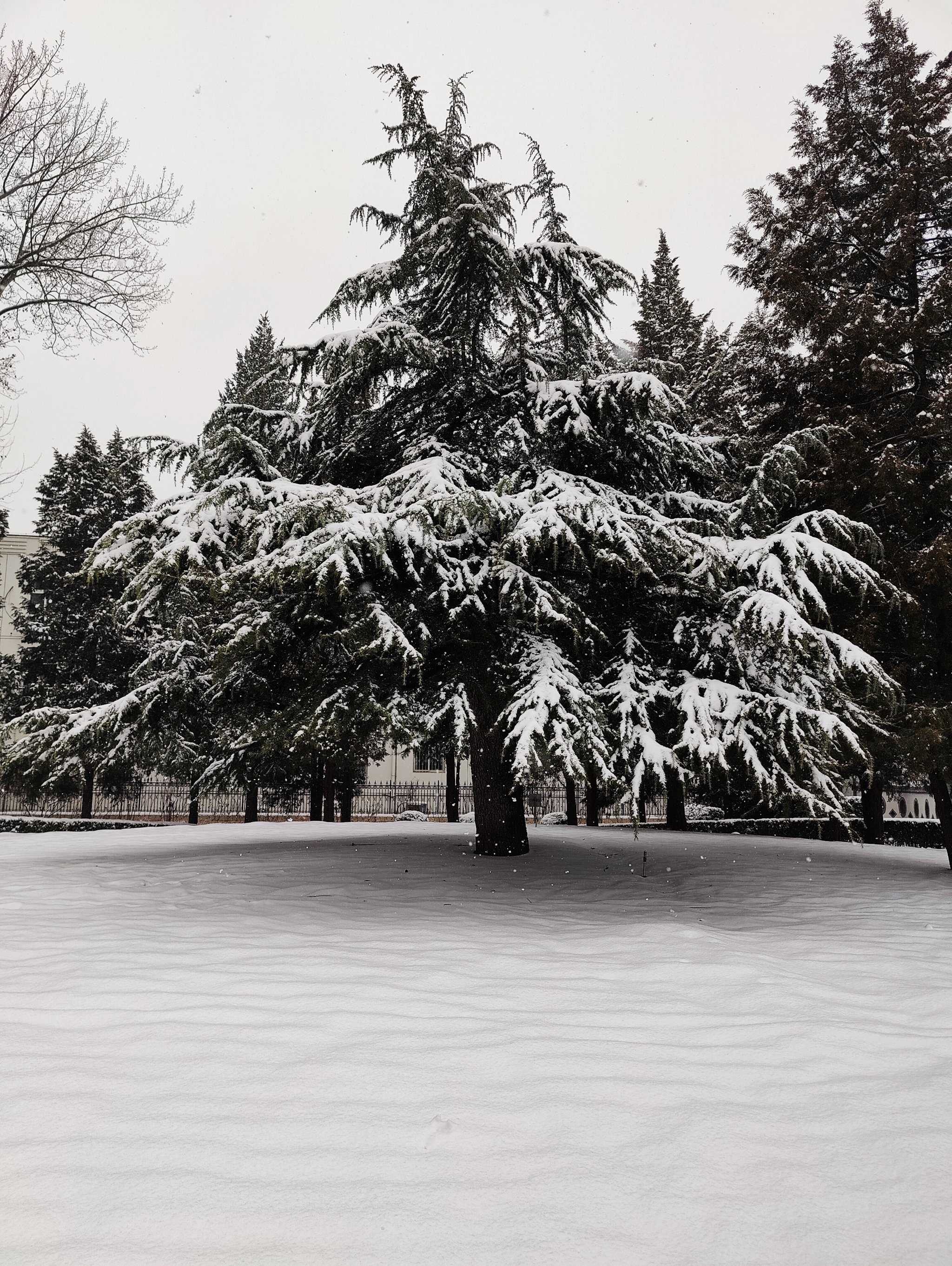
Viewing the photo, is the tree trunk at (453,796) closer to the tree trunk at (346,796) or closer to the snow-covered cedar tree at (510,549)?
the tree trunk at (346,796)

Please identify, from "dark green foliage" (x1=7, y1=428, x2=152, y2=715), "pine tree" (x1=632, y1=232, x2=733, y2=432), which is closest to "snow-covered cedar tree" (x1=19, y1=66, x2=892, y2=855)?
"pine tree" (x1=632, y1=232, x2=733, y2=432)

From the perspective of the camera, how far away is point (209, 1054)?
9.95 ft

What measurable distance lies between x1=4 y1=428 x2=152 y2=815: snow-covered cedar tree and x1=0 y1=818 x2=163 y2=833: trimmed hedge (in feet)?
3.85

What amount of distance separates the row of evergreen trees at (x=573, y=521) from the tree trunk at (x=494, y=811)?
0.05m

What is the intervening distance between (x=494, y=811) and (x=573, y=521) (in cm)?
500

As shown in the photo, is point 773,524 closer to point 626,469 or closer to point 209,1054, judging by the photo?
point 626,469

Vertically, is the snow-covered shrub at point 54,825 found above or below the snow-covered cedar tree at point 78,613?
below

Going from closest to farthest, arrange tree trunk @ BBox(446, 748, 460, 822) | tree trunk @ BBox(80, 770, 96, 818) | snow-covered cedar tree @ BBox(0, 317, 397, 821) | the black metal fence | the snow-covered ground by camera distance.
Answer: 1. the snow-covered ground
2. snow-covered cedar tree @ BBox(0, 317, 397, 821)
3. tree trunk @ BBox(446, 748, 460, 822)
4. tree trunk @ BBox(80, 770, 96, 818)
5. the black metal fence

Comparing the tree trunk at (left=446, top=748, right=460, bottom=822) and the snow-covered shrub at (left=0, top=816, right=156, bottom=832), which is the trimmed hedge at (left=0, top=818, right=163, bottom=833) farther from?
the tree trunk at (left=446, top=748, right=460, bottom=822)

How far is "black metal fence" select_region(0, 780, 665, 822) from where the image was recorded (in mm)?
28797

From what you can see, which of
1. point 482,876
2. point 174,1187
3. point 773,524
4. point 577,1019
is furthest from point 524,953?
point 773,524

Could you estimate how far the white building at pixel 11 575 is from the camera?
38.7 meters

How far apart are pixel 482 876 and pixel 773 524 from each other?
5.06 m

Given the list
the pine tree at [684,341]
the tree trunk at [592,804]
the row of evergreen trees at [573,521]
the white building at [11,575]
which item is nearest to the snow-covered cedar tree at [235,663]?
the row of evergreen trees at [573,521]
